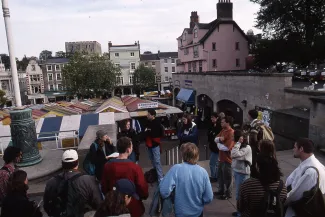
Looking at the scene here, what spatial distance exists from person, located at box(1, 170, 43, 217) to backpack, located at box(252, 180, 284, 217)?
2.68 metres

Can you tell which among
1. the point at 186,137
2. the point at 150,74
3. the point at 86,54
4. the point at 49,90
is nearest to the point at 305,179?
the point at 186,137

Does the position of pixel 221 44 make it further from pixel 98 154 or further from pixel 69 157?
pixel 69 157

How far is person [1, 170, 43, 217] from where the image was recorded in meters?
2.94

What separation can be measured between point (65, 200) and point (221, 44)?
3493 centimetres

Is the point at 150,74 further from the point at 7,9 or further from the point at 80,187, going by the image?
the point at 80,187

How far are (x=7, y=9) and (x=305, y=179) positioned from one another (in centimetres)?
724

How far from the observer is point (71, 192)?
10.5 feet

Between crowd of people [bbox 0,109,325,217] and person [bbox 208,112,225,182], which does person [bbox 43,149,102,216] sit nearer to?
crowd of people [bbox 0,109,325,217]

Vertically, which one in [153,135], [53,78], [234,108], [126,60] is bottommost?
[234,108]

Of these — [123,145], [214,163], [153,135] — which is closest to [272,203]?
[123,145]

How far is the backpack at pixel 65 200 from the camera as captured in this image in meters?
3.19

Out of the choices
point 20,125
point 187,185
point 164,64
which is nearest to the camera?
point 187,185

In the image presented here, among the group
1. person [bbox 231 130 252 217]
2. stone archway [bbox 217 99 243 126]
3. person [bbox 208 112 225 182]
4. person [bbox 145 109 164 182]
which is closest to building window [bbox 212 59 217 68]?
stone archway [bbox 217 99 243 126]

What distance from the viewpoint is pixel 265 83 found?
54.3 feet
